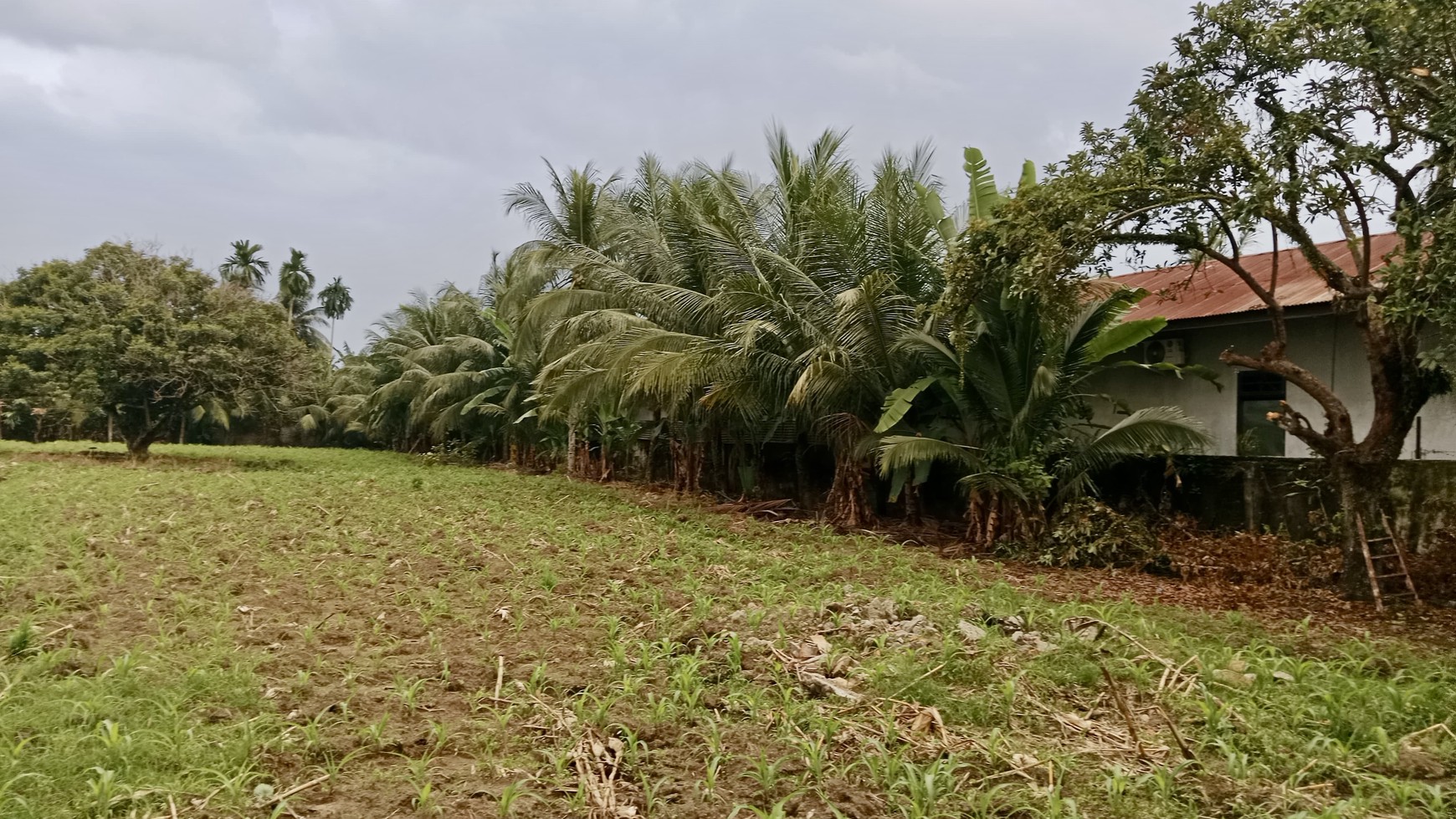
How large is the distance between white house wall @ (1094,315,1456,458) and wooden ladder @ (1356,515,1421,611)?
2226mm

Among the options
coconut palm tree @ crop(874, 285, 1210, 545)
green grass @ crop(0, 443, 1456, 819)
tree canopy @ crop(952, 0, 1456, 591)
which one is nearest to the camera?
green grass @ crop(0, 443, 1456, 819)

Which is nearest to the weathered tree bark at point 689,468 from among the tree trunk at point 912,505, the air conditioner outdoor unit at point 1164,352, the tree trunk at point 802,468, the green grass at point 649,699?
the tree trunk at point 802,468

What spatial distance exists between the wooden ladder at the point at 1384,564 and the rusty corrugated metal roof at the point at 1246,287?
112 inches

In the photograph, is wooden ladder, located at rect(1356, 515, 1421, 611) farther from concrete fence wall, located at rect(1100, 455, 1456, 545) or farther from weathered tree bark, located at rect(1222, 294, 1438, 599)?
concrete fence wall, located at rect(1100, 455, 1456, 545)

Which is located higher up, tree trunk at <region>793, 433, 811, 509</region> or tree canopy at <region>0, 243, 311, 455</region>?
tree canopy at <region>0, 243, 311, 455</region>

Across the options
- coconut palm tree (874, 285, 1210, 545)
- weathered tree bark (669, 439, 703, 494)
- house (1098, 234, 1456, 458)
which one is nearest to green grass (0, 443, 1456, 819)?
coconut palm tree (874, 285, 1210, 545)

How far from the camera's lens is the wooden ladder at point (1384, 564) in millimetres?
7723

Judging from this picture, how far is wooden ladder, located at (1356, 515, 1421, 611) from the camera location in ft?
25.3

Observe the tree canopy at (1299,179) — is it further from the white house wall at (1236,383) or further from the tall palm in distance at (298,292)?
the tall palm in distance at (298,292)

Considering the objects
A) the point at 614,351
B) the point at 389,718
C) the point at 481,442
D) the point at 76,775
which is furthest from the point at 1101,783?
the point at 481,442

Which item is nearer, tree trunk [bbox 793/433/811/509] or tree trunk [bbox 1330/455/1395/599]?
tree trunk [bbox 1330/455/1395/599]

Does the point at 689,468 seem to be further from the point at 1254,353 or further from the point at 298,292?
the point at 298,292

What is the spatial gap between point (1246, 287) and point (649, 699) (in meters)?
10.6

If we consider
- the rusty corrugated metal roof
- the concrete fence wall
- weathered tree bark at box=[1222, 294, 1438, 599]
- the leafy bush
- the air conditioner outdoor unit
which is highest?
the rusty corrugated metal roof
